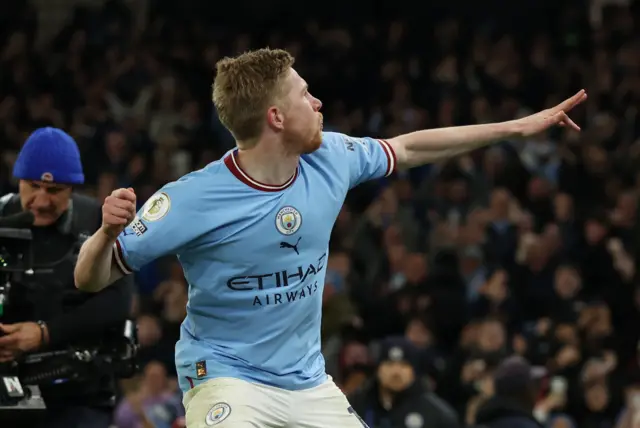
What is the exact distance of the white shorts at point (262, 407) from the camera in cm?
495

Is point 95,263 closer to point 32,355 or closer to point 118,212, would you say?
point 118,212

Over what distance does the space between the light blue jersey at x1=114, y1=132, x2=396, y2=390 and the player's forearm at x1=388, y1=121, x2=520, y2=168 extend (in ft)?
1.77

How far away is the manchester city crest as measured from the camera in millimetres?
5133

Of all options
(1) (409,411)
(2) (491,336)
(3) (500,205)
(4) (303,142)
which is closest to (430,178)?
(3) (500,205)

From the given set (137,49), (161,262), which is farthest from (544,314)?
(137,49)

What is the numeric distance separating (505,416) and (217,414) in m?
2.21

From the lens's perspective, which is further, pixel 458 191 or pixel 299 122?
pixel 458 191

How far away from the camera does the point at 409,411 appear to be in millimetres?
8273

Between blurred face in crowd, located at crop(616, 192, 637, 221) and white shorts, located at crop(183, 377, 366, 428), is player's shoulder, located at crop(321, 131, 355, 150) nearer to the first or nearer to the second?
white shorts, located at crop(183, 377, 366, 428)

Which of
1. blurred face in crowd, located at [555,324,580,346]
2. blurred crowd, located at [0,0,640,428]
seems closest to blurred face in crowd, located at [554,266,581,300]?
blurred crowd, located at [0,0,640,428]

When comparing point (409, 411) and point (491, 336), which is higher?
point (491, 336)

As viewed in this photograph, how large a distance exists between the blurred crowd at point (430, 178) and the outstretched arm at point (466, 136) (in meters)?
1.70

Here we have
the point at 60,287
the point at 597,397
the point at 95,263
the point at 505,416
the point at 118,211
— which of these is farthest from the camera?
the point at 597,397

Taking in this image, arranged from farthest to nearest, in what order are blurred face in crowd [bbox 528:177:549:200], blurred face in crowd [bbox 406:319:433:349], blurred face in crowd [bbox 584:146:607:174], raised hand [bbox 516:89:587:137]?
blurred face in crowd [bbox 584:146:607:174] → blurred face in crowd [bbox 528:177:549:200] → blurred face in crowd [bbox 406:319:433:349] → raised hand [bbox 516:89:587:137]
